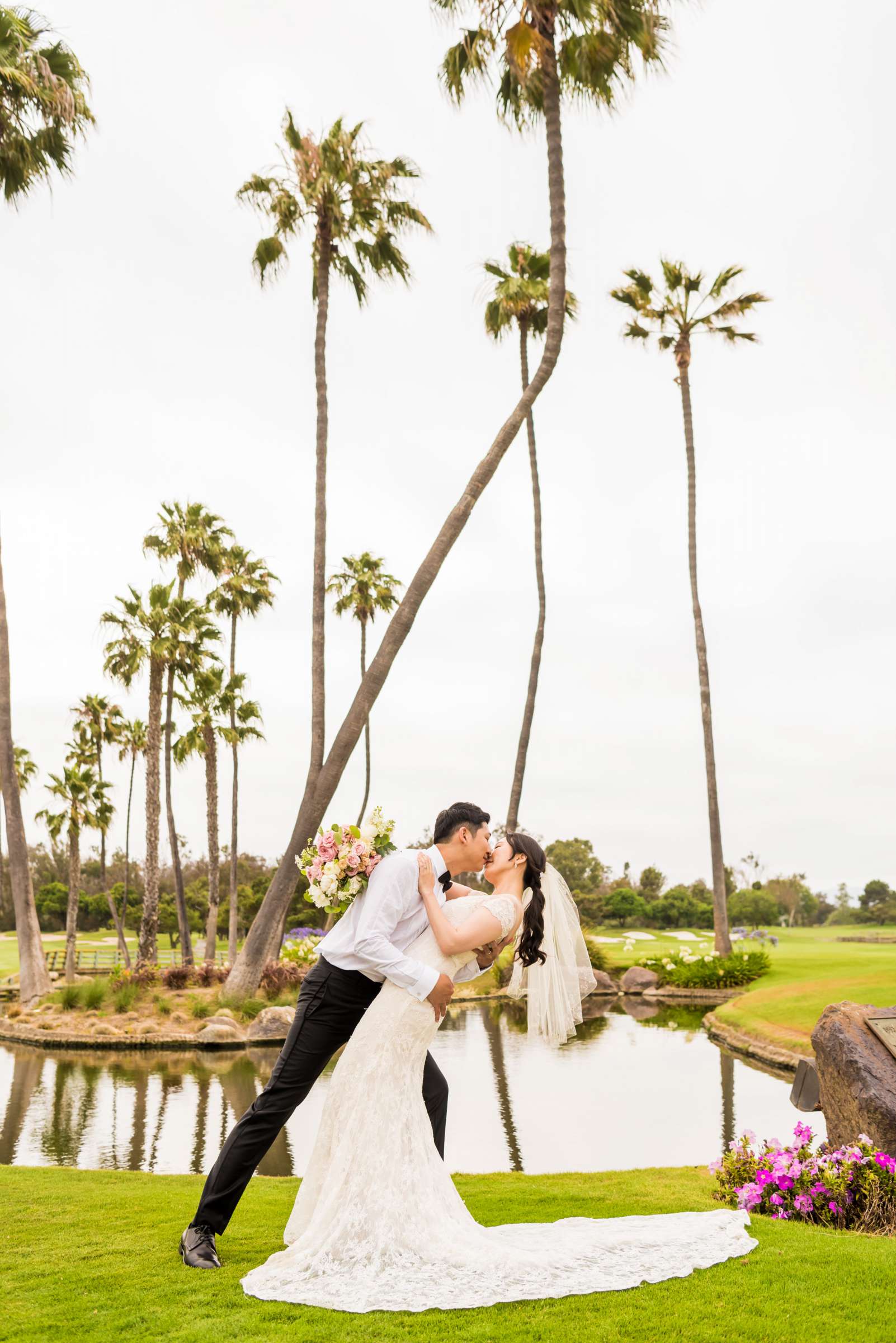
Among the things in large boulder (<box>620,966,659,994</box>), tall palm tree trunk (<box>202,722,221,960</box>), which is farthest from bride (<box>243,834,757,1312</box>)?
tall palm tree trunk (<box>202,722,221,960</box>)

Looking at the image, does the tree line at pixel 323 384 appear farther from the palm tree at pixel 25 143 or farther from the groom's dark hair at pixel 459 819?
the groom's dark hair at pixel 459 819

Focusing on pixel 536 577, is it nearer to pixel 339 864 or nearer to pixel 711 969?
pixel 711 969

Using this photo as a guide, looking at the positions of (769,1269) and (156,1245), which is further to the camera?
(156,1245)

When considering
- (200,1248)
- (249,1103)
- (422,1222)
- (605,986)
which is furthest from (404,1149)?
(605,986)

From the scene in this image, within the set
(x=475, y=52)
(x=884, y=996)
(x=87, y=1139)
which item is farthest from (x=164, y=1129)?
(x=475, y=52)

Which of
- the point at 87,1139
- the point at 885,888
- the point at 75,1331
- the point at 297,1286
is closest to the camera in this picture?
the point at 75,1331

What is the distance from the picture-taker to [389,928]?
5016 millimetres

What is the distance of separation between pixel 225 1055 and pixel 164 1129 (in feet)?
23.7

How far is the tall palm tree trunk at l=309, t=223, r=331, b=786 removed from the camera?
72.6 ft

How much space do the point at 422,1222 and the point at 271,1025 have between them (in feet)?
59.2

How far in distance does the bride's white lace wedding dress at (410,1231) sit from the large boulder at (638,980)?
1028 inches

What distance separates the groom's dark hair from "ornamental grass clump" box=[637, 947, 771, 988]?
25.9 m

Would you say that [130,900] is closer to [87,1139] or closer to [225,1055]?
[225,1055]

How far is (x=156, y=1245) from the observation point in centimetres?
539
